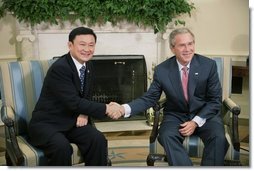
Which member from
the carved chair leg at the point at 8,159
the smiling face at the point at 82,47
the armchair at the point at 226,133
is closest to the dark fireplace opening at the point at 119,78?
the armchair at the point at 226,133

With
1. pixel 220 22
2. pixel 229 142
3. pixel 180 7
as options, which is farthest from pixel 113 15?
pixel 229 142

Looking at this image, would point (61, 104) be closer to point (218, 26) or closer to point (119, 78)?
point (119, 78)

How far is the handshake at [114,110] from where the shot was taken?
1696 mm

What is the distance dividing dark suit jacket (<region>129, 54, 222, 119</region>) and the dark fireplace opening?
0.38 feet

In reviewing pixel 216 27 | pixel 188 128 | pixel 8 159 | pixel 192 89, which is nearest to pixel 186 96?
pixel 192 89

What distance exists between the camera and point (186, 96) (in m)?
1.75

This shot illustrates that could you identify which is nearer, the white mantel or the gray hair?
the gray hair

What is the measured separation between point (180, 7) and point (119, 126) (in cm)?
71

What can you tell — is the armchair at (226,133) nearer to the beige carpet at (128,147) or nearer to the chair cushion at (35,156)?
the beige carpet at (128,147)

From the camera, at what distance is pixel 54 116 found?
5.47 feet

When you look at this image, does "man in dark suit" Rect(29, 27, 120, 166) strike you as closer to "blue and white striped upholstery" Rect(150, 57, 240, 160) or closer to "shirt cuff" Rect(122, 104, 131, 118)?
"shirt cuff" Rect(122, 104, 131, 118)

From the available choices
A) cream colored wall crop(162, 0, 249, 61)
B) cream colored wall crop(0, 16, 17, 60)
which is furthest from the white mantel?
cream colored wall crop(162, 0, 249, 61)

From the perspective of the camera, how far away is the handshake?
1696 mm

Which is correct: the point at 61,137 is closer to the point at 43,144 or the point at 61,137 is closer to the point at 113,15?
the point at 43,144
